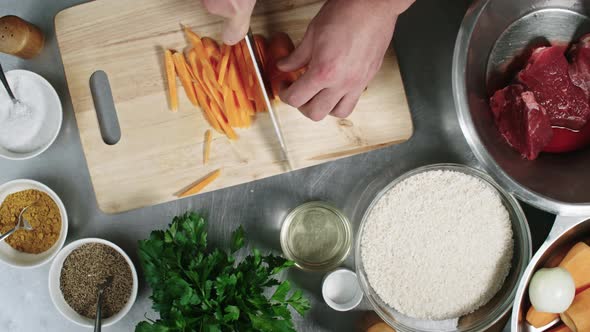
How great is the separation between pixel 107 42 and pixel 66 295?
2.34 feet

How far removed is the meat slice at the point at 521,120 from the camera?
142 cm

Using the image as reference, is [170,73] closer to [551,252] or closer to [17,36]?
[17,36]

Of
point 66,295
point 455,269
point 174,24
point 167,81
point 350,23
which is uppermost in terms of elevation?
point 350,23

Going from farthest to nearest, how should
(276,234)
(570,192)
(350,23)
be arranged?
(276,234) → (570,192) → (350,23)

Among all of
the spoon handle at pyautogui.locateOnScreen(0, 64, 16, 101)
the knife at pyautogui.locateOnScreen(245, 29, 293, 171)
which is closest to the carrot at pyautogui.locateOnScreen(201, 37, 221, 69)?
the knife at pyautogui.locateOnScreen(245, 29, 293, 171)

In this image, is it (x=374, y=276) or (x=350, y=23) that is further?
(x=374, y=276)

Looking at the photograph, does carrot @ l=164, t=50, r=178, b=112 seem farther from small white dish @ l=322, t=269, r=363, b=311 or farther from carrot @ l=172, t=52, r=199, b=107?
small white dish @ l=322, t=269, r=363, b=311

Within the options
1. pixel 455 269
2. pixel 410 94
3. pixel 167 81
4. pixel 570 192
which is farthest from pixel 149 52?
pixel 570 192

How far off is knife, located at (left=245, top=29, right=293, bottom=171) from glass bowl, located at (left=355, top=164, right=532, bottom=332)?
277 mm

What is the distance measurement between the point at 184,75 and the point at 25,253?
0.69 meters

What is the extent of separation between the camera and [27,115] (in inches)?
64.0

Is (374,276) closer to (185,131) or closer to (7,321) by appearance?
(185,131)

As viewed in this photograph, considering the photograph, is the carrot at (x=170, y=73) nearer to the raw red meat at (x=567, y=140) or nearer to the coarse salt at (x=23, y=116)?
the coarse salt at (x=23, y=116)

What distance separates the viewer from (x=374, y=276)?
157 centimetres
